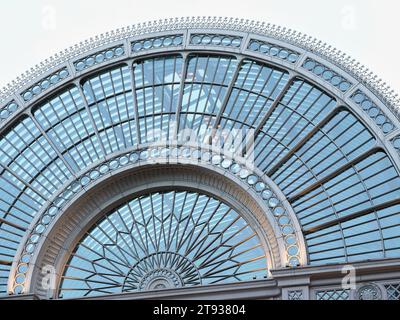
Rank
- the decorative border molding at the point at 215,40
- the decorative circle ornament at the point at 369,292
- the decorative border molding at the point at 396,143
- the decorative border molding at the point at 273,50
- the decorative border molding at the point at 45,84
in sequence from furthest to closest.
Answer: the decorative border molding at the point at 45,84, the decorative border molding at the point at 215,40, the decorative border molding at the point at 273,50, the decorative border molding at the point at 396,143, the decorative circle ornament at the point at 369,292

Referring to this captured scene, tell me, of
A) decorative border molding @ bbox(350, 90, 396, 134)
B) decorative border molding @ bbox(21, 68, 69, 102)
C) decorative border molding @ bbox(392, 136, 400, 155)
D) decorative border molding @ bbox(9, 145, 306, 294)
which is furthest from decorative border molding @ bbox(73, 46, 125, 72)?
decorative border molding @ bbox(392, 136, 400, 155)

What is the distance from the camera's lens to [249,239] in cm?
3183

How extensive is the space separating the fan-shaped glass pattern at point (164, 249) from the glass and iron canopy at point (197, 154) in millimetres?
52

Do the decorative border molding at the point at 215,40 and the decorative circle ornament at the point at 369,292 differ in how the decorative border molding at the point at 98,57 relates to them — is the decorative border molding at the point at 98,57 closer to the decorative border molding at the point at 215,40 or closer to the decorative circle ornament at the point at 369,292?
the decorative border molding at the point at 215,40

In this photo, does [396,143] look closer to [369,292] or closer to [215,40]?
[369,292]

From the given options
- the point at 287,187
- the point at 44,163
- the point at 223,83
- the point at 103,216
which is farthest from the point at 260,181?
the point at 44,163

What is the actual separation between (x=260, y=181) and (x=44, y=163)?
31.7 ft

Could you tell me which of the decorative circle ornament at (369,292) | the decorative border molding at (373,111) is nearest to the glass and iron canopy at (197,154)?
the decorative border molding at (373,111)

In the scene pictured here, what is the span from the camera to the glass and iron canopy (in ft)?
101

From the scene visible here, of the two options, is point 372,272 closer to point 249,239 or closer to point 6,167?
point 249,239

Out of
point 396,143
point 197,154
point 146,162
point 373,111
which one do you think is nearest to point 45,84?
point 146,162

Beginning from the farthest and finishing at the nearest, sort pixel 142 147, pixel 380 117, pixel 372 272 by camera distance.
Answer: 1. pixel 142 147
2. pixel 380 117
3. pixel 372 272

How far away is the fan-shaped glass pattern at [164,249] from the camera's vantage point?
104 feet

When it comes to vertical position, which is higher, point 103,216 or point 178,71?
point 178,71
